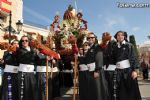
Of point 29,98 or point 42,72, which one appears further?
point 42,72

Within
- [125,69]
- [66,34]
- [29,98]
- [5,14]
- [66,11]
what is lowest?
[29,98]

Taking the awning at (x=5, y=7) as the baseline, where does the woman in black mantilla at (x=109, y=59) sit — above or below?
below

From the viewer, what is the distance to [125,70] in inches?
327

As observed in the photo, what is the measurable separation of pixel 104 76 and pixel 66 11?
5.35 meters

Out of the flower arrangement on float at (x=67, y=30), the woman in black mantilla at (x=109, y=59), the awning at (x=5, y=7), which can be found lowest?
the woman in black mantilla at (x=109, y=59)

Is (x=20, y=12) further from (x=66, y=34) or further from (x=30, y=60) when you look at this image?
(x=30, y=60)

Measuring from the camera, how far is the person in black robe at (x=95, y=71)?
9.03m

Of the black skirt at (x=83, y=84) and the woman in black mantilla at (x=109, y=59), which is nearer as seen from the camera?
the woman in black mantilla at (x=109, y=59)

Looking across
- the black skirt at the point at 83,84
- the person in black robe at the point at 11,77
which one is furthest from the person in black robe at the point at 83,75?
the person in black robe at the point at 11,77

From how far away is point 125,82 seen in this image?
8.34m

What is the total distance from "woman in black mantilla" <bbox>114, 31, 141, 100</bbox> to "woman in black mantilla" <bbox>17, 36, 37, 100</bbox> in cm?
221

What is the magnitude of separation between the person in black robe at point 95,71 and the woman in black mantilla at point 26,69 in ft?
4.80

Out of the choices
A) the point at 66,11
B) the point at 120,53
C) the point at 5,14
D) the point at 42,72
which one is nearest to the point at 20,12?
the point at 5,14

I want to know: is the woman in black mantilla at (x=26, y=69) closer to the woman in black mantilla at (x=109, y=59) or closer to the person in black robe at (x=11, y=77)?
the person in black robe at (x=11, y=77)
